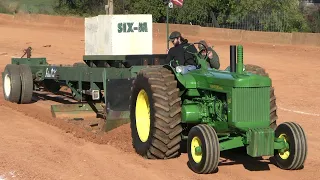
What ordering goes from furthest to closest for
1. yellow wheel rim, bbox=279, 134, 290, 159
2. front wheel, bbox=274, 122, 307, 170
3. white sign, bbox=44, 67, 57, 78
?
white sign, bbox=44, 67, 57, 78 → yellow wheel rim, bbox=279, 134, 290, 159 → front wheel, bbox=274, 122, 307, 170

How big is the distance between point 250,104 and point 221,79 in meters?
0.48

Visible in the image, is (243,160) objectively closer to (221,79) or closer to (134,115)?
(221,79)

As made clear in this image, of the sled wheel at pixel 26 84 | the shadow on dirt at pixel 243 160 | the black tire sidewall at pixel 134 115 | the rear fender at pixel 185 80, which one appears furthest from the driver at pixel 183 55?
the sled wheel at pixel 26 84

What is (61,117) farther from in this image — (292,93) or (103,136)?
(292,93)

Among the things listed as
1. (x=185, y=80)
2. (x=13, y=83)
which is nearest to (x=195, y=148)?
(x=185, y=80)

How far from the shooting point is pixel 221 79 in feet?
25.6

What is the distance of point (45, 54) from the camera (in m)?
28.8

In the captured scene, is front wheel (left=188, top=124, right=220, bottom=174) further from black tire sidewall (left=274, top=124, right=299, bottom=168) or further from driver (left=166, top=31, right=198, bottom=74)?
driver (left=166, top=31, right=198, bottom=74)

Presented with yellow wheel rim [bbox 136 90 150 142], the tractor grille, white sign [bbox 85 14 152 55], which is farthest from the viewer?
white sign [bbox 85 14 152 55]

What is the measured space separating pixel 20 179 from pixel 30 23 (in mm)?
34741

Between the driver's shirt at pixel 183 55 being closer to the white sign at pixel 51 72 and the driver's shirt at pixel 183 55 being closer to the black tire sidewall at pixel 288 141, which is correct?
the black tire sidewall at pixel 288 141

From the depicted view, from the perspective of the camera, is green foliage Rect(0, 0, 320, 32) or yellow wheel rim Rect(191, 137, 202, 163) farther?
green foliage Rect(0, 0, 320, 32)

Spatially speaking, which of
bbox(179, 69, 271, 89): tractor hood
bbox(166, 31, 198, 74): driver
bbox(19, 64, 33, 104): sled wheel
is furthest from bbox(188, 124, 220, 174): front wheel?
bbox(19, 64, 33, 104): sled wheel

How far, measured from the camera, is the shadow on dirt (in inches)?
323
